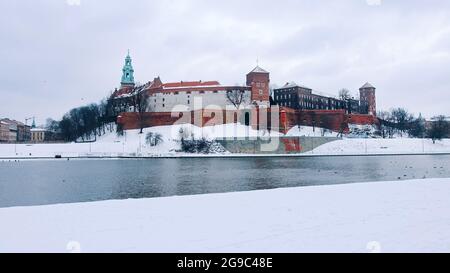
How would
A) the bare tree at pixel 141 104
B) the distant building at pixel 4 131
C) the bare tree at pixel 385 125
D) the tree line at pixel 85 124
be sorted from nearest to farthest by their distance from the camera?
the bare tree at pixel 141 104 < the tree line at pixel 85 124 < the bare tree at pixel 385 125 < the distant building at pixel 4 131

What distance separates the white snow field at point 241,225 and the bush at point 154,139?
32430 mm

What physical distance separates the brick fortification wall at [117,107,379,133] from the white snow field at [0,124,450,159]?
3.42 feet

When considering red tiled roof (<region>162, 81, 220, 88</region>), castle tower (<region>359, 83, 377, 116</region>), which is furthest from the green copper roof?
castle tower (<region>359, 83, 377, 116</region>)

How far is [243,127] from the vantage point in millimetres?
41719

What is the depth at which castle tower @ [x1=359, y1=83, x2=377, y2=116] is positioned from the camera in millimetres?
54350

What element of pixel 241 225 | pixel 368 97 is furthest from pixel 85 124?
pixel 241 225

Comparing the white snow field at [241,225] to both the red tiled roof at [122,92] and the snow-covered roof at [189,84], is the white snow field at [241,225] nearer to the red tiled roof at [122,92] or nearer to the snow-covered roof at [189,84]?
the snow-covered roof at [189,84]

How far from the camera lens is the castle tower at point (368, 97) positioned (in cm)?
5435

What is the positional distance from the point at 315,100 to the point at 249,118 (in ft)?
42.1

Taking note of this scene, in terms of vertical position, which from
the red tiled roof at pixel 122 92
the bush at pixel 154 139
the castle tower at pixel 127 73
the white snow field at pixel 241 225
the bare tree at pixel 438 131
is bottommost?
the white snow field at pixel 241 225

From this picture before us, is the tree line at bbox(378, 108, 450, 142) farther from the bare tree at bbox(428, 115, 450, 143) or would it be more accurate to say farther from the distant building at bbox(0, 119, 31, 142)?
the distant building at bbox(0, 119, 31, 142)

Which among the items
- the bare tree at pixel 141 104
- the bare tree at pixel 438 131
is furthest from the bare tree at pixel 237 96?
the bare tree at pixel 438 131
